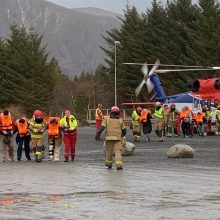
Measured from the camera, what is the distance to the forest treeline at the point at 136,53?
71250mm

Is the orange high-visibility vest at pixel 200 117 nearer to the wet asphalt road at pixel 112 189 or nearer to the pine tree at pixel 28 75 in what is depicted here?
A: the wet asphalt road at pixel 112 189

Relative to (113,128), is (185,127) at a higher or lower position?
lower

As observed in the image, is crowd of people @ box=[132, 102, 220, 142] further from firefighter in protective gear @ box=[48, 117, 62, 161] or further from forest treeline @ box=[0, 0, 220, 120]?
forest treeline @ box=[0, 0, 220, 120]

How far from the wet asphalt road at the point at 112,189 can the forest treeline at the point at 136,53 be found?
50250mm

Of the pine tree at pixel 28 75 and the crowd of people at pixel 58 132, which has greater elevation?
the pine tree at pixel 28 75

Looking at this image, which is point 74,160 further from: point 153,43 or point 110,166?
point 153,43


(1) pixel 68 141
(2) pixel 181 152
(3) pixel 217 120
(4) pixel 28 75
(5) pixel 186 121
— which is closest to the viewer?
(1) pixel 68 141

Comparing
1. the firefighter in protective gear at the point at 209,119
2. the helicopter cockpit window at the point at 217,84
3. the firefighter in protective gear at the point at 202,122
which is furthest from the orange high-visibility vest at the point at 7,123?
the helicopter cockpit window at the point at 217,84

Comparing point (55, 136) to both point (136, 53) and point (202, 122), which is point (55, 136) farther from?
point (136, 53)

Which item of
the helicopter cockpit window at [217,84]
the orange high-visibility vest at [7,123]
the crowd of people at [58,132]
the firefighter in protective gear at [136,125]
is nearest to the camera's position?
the crowd of people at [58,132]

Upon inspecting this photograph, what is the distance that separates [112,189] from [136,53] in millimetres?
66010

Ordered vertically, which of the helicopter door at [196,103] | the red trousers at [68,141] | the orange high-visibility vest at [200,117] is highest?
the helicopter door at [196,103]

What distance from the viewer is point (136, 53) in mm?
78812

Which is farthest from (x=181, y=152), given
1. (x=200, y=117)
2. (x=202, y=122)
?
(x=202, y=122)
